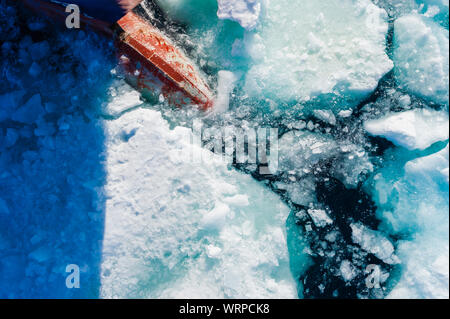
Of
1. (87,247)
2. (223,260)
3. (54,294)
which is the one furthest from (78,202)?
(223,260)

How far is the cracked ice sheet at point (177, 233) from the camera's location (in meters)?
1.03

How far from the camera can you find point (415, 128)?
1040 millimetres

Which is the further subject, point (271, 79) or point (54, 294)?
point (271, 79)

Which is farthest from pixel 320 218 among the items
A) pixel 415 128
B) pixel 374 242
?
pixel 415 128

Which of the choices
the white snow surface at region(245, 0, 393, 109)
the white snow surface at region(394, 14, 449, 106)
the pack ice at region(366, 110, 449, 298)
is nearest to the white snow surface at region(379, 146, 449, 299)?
the pack ice at region(366, 110, 449, 298)

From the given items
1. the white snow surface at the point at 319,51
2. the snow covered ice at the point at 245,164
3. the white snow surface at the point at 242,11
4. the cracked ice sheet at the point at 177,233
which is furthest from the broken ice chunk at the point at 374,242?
the white snow surface at the point at 242,11

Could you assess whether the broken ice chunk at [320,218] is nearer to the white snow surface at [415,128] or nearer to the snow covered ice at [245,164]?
the snow covered ice at [245,164]

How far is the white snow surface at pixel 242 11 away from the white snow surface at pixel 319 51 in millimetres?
57

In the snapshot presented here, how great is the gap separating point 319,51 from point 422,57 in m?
0.36

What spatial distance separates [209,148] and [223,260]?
429mm

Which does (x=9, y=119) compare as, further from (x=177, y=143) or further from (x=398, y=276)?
(x=398, y=276)

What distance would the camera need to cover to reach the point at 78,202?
3.46 ft

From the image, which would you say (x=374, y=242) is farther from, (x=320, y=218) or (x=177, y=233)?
(x=177, y=233)

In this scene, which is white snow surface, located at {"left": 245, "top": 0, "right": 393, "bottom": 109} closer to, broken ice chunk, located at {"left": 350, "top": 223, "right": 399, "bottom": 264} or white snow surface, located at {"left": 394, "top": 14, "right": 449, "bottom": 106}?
white snow surface, located at {"left": 394, "top": 14, "right": 449, "bottom": 106}
